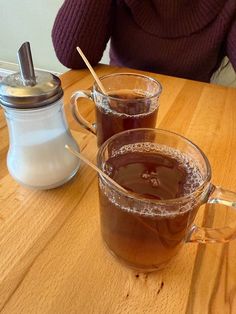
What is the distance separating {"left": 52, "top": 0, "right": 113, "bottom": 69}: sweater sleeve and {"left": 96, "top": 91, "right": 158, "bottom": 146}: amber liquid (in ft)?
1.38

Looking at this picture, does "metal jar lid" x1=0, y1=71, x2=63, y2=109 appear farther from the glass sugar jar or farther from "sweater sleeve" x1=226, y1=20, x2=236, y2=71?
"sweater sleeve" x1=226, y1=20, x2=236, y2=71

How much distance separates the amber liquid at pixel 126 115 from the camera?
1.59 feet

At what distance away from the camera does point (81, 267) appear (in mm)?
375

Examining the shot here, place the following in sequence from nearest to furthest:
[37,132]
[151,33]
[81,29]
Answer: [37,132]
[81,29]
[151,33]

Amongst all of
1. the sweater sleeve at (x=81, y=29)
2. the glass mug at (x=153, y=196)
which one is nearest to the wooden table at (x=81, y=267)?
the glass mug at (x=153, y=196)

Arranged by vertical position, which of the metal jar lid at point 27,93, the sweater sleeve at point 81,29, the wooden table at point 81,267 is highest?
the metal jar lid at point 27,93

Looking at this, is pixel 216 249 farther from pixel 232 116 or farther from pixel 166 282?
pixel 232 116

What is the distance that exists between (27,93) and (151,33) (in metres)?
0.73

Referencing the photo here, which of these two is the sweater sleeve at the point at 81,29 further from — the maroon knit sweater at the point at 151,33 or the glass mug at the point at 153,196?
the glass mug at the point at 153,196

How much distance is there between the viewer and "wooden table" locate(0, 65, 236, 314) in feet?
1.13

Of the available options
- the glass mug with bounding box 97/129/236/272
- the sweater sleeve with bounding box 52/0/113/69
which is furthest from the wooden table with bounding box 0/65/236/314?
the sweater sleeve with bounding box 52/0/113/69

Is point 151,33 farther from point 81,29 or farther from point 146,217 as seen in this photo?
point 146,217

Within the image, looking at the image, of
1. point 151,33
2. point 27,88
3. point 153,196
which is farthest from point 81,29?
point 153,196

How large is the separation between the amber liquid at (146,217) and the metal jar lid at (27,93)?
111mm
